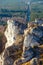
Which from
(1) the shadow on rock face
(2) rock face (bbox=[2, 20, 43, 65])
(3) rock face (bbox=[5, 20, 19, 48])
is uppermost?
(2) rock face (bbox=[2, 20, 43, 65])

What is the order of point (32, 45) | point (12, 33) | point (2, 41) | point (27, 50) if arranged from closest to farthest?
point (27, 50) → point (32, 45) → point (12, 33) → point (2, 41)

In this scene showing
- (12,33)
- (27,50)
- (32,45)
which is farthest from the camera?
(12,33)

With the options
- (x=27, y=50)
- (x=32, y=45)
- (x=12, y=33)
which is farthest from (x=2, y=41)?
(x=27, y=50)

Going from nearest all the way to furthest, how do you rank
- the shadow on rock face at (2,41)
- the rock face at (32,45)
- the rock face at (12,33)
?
1. the rock face at (32,45)
2. the rock face at (12,33)
3. the shadow on rock face at (2,41)

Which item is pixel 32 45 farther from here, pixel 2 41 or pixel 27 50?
pixel 2 41

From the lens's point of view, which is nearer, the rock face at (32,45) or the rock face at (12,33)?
the rock face at (32,45)

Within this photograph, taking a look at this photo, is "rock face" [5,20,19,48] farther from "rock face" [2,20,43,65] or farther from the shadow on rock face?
"rock face" [2,20,43,65]

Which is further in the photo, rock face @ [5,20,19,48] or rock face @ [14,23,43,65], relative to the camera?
rock face @ [5,20,19,48]

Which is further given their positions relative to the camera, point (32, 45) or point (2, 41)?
point (2, 41)

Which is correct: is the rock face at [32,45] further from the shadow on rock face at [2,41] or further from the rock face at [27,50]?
the shadow on rock face at [2,41]

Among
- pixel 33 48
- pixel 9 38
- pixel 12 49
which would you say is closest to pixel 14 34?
pixel 9 38

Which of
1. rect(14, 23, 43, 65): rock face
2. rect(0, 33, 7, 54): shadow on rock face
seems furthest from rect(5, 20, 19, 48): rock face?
rect(14, 23, 43, 65): rock face

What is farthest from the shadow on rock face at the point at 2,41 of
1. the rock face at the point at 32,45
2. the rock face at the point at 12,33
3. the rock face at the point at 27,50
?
the rock face at the point at 32,45
